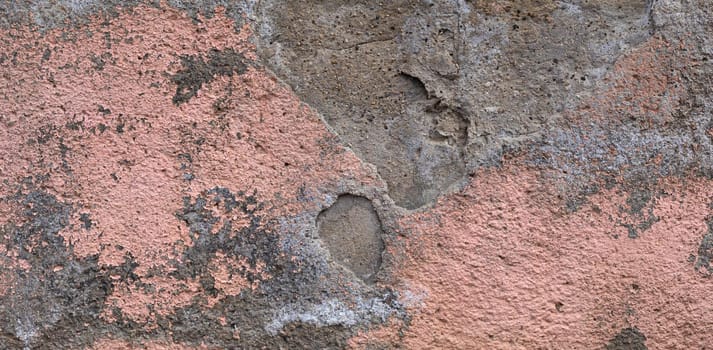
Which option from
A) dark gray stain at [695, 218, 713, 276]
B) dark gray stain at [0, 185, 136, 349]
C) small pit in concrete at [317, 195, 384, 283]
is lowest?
dark gray stain at [0, 185, 136, 349]

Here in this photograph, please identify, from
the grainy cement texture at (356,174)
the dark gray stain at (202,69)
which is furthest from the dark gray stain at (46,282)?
the dark gray stain at (202,69)

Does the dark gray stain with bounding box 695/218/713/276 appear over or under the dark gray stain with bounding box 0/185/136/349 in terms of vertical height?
over

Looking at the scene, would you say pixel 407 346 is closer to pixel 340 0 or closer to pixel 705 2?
pixel 340 0

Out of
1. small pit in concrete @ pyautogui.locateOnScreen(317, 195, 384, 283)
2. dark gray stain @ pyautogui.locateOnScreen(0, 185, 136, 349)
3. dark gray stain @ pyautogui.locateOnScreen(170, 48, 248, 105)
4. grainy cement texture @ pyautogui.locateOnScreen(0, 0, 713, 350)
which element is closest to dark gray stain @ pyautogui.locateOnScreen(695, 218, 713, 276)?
grainy cement texture @ pyautogui.locateOnScreen(0, 0, 713, 350)

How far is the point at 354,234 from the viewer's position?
1289mm

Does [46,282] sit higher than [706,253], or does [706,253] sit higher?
[706,253]

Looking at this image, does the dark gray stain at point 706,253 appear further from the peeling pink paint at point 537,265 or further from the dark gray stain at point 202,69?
the dark gray stain at point 202,69

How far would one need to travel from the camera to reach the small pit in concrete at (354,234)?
4.22 ft

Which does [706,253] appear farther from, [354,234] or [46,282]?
[46,282]

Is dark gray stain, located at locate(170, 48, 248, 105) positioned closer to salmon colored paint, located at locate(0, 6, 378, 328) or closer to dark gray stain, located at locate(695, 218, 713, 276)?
salmon colored paint, located at locate(0, 6, 378, 328)

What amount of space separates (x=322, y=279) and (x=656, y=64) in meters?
0.77

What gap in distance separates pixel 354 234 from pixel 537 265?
362 millimetres

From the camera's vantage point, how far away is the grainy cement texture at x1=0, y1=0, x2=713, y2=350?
1.26m

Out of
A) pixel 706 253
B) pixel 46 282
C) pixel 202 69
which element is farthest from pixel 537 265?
pixel 46 282
